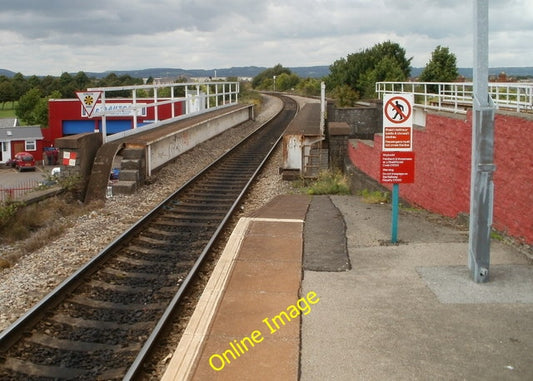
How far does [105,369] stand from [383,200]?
771 centimetres

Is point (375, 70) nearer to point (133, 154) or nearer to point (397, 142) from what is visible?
point (133, 154)

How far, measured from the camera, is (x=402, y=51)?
156ft

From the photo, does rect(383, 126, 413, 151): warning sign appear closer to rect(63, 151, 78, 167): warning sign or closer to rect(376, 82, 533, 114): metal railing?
rect(376, 82, 533, 114): metal railing

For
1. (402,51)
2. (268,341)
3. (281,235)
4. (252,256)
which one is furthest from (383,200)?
(402,51)

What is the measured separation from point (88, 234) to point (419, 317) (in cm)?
613

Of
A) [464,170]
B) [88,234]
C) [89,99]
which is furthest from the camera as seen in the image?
[89,99]

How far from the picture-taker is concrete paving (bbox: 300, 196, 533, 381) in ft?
16.4

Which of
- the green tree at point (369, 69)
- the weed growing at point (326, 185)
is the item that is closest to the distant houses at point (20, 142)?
the green tree at point (369, 69)

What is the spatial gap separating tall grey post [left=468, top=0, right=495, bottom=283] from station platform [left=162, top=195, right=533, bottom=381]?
365 mm

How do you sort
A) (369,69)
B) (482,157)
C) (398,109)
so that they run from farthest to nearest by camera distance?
(369,69) < (398,109) < (482,157)

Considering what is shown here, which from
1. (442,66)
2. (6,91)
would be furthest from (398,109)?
(6,91)

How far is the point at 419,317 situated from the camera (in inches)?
236

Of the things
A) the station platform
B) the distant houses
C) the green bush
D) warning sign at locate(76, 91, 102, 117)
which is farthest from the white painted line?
the distant houses

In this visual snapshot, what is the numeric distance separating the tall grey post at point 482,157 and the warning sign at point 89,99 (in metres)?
10.0
